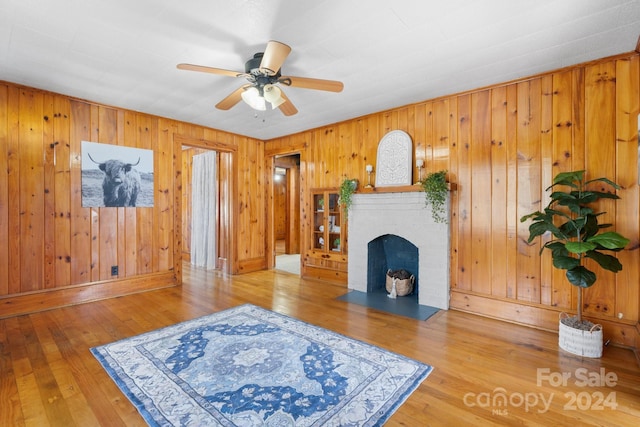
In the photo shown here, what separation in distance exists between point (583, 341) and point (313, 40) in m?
3.33

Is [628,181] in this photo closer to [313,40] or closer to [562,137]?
[562,137]

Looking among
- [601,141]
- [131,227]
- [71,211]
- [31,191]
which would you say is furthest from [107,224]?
[601,141]

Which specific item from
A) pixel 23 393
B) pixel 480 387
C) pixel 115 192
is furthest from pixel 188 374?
pixel 115 192

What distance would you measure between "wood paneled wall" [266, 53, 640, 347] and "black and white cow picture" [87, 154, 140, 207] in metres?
3.70

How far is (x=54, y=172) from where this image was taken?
3594 mm

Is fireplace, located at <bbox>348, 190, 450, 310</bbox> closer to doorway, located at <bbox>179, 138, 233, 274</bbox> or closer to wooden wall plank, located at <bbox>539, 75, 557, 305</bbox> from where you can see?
wooden wall plank, located at <bbox>539, 75, 557, 305</bbox>

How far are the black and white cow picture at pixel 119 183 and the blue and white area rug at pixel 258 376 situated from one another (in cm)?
210

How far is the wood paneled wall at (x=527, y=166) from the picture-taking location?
104 inches

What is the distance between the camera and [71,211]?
12.2ft

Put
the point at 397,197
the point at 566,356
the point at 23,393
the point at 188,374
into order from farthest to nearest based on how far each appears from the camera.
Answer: the point at 397,197
the point at 566,356
the point at 188,374
the point at 23,393

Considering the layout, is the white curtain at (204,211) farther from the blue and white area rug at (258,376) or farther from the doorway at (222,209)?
the blue and white area rug at (258,376)

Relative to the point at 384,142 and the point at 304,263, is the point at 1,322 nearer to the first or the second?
the point at 304,263

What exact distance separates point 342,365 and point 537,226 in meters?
2.12

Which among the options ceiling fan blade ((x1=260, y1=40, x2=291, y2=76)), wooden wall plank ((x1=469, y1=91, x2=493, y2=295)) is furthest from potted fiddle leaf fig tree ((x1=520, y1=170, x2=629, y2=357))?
ceiling fan blade ((x1=260, y1=40, x2=291, y2=76))
